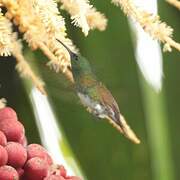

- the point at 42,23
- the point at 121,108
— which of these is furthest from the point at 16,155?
the point at 121,108

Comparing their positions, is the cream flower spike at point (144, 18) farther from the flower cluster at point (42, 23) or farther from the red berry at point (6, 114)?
the red berry at point (6, 114)

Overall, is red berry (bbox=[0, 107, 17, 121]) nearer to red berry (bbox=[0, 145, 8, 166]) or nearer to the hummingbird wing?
red berry (bbox=[0, 145, 8, 166])

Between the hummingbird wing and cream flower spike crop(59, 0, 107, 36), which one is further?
the hummingbird wing

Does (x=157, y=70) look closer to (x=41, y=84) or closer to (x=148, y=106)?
(x=148, y=106)

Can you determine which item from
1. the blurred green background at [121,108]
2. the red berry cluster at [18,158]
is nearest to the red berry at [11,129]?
the red berry cluster at [18,158]

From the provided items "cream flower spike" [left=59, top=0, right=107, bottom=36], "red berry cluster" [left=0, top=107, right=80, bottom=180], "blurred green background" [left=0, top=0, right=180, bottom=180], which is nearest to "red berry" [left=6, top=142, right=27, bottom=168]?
"red berry cluster" [left=0, top=107, right=80, bottom=180]
